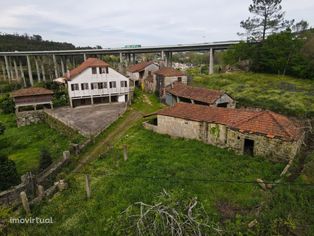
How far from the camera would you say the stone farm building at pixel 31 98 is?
3772 cm

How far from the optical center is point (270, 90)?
36094 millimetres

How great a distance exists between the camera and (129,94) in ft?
135

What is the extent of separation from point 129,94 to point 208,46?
3195cm

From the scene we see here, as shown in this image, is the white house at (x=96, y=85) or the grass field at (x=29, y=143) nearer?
the grass field at (x=29, y=143)

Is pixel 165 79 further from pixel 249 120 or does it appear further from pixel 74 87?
pixel 249 120

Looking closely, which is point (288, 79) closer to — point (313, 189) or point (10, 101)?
point (313, 189)

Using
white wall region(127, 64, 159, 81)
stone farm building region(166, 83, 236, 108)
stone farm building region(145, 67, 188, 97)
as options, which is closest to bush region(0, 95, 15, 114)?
white wall region(127, 64, 159, 81)

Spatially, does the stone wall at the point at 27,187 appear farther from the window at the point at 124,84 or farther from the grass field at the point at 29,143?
the window at the point at 124,84

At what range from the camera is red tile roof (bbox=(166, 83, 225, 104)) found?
29.1 metres

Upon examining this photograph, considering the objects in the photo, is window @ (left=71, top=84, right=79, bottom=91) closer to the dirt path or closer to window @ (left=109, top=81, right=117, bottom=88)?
window @ (left=109, top=81, right=117, bottom=88)

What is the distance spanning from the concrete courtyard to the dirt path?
135cm

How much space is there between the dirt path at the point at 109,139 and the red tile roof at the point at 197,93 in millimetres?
6421

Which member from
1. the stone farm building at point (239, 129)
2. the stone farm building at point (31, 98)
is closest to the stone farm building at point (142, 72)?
the stone farm building at point (31, 98)

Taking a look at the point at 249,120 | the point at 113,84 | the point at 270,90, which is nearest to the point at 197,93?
the point at 249,120
